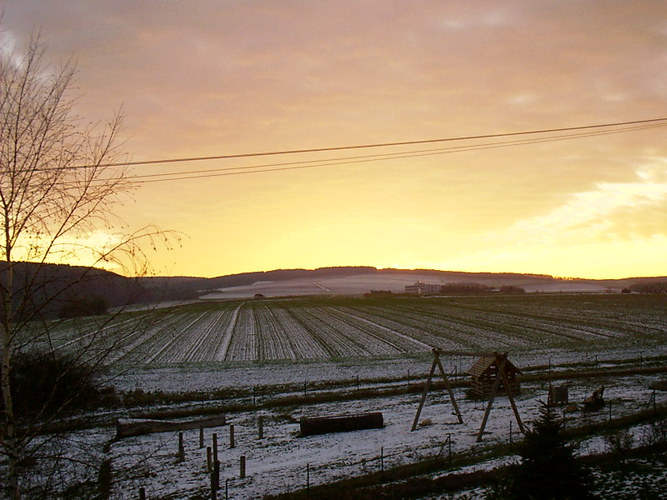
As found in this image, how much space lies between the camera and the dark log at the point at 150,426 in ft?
77.1

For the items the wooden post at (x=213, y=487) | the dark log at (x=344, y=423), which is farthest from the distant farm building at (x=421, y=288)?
the wooden post at (x=213, y=487)

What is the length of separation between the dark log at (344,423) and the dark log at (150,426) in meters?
4.53

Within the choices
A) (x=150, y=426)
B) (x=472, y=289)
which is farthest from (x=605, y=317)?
(x=472, y=289)

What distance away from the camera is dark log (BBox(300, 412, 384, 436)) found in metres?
23.3

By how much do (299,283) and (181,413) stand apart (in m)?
168

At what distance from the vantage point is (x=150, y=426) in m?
24.4

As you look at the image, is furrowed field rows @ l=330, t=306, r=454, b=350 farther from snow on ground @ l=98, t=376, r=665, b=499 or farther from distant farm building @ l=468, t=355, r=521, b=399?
snow on ground @ l=98, t=376, r=665, b=499

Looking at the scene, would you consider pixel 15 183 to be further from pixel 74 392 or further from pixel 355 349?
pixel 355 349

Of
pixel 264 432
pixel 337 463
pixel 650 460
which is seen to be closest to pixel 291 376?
pixel 264 432

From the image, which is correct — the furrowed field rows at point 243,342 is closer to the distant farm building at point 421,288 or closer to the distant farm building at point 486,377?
the distant farm building at point 486,377

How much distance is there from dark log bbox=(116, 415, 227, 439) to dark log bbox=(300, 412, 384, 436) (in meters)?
4.53

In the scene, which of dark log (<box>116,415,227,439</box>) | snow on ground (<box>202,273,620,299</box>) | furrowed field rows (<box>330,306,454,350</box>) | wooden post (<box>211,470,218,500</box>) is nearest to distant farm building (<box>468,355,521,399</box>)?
dark log (<box>116,415,227,439</box>)

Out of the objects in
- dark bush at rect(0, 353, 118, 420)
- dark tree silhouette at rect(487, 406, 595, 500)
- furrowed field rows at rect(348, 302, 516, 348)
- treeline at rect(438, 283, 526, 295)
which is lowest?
furrowed field rows at rect(348, 302, 516, 348)

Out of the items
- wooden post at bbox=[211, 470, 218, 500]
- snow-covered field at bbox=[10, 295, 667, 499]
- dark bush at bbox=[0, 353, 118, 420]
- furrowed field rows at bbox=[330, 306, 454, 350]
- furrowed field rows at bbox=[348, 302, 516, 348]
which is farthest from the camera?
furrowed field rows at bbox=[348, 302, 516, 348]
